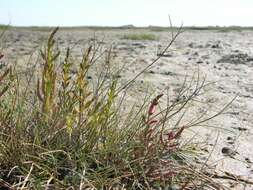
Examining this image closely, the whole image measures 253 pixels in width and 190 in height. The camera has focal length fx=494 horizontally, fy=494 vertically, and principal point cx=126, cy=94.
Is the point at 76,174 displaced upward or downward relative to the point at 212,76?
upward

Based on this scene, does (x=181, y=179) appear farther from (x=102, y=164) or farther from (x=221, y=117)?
(x=221, y=117)

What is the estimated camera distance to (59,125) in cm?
197

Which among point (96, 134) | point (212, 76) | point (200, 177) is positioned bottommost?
point (212, 76)

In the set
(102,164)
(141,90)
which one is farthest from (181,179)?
(141,90)

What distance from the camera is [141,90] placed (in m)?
3.77

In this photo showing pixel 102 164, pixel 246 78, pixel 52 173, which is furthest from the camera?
pixel 246 78

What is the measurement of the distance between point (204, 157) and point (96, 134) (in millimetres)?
679

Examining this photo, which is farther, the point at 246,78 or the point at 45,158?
the point at 246,78

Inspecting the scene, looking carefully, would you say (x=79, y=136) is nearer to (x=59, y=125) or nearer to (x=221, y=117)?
(x=59, y=125)

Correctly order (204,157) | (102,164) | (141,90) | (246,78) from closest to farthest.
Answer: (102,164), (204,157), (141,90), (246,78)

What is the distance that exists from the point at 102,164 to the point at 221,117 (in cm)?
169

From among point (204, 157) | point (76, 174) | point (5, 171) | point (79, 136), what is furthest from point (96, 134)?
point (204, 157)

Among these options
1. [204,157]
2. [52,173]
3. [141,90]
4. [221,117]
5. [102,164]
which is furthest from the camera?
[141,90]

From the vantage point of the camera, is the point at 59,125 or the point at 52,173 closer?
the point at 52,173
